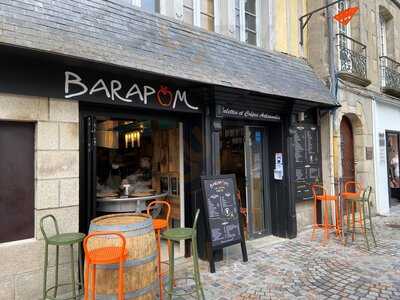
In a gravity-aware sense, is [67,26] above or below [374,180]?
above

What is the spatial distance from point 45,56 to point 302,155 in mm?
5090

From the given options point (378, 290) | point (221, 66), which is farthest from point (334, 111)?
point (378, 290)

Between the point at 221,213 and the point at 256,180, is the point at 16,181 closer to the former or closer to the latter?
the point at 221,213

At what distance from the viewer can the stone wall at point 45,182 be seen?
3.44 m

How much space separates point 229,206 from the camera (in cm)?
496

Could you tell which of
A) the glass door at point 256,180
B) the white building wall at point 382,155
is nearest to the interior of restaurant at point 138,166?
the glass door at point 256,180

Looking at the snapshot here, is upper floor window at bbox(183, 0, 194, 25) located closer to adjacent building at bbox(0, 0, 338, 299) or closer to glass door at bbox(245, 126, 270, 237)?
adjacent building at bbox(0, 0, 338, 299)

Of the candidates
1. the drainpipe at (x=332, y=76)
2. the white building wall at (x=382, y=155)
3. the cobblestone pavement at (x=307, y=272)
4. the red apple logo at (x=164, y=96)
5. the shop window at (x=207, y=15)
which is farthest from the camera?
the white building wall at (x=382, y=155)

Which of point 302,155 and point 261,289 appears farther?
point 302,155

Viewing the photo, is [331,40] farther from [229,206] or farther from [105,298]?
[105,298]

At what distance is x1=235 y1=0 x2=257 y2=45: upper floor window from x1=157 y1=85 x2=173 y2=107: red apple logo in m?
2.32

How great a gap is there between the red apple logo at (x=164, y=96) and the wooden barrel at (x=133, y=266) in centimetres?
201

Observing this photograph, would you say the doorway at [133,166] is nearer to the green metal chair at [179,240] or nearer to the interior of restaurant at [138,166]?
the interior of restaurant at [138,166]

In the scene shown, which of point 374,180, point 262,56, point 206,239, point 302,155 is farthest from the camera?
point 374,180
